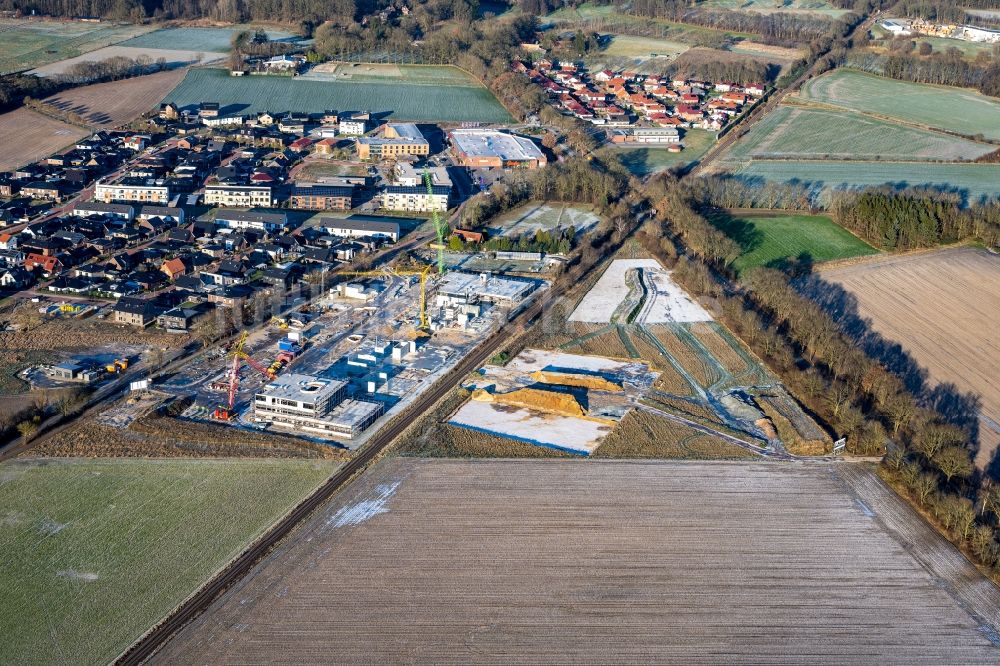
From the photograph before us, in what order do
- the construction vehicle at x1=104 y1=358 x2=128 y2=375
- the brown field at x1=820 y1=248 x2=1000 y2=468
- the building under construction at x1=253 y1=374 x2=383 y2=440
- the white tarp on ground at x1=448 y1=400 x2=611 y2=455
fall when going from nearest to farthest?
the white tarp on ground at x1=448 y1=400 x2=611 y2=455 < the building under construction at x1=253 y1=374 x2=383 y2=440 < the construction vehicle at x1=104 y1=358 x2=128 y2=375 < the brown field at x1=820 y1=248 x2=1000 y2=468

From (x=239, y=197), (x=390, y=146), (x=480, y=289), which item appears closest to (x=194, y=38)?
(x=390, y=146)

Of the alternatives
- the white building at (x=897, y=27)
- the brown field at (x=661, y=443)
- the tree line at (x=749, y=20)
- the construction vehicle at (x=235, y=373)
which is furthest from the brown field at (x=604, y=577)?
the white building at (x=897, y=27)

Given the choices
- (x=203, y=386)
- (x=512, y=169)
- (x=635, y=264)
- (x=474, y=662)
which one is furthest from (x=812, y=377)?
(x=512, y=169)

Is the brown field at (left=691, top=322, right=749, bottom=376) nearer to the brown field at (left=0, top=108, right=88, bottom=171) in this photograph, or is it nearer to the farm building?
the farm building

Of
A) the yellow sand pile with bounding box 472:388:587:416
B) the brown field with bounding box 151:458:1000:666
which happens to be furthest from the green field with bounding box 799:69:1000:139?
the brown field with bounding box 151:458:1000:666

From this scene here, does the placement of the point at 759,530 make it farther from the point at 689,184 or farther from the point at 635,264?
the point at 689,184

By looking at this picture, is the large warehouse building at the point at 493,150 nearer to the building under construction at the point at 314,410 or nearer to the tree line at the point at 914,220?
the tree line at the point at 914,220
